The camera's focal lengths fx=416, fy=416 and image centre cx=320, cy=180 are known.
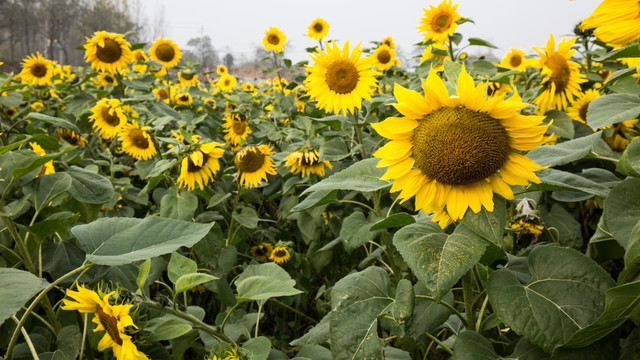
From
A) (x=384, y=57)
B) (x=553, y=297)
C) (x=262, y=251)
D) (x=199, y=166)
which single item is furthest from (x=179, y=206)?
(x=384, y=57)

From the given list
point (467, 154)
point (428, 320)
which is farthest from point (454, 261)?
point (428, 320)

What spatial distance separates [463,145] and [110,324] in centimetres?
92

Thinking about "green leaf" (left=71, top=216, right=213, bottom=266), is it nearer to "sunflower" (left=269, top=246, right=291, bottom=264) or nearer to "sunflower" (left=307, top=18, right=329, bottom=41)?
"sunflower" (left=269, top=246, right=291, bottom=264)

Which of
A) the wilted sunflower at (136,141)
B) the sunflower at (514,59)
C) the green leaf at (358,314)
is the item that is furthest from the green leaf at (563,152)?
the sunflower at (514,59)

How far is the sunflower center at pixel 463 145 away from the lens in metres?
0.85

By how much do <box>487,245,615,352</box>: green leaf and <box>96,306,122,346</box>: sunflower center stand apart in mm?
861

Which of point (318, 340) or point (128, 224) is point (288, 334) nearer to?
point (318, 340)

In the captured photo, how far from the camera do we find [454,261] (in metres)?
0.78

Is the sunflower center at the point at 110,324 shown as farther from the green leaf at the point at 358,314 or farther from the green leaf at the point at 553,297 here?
the green leaf at the point at 553,297

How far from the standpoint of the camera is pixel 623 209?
895mm

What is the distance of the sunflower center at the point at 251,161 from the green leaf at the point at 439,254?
1221 mm

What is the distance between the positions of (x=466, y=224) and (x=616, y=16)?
1.43ft

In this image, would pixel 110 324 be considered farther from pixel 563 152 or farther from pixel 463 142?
pixel 563 152

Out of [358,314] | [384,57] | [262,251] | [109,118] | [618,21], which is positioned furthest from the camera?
[384,57]
